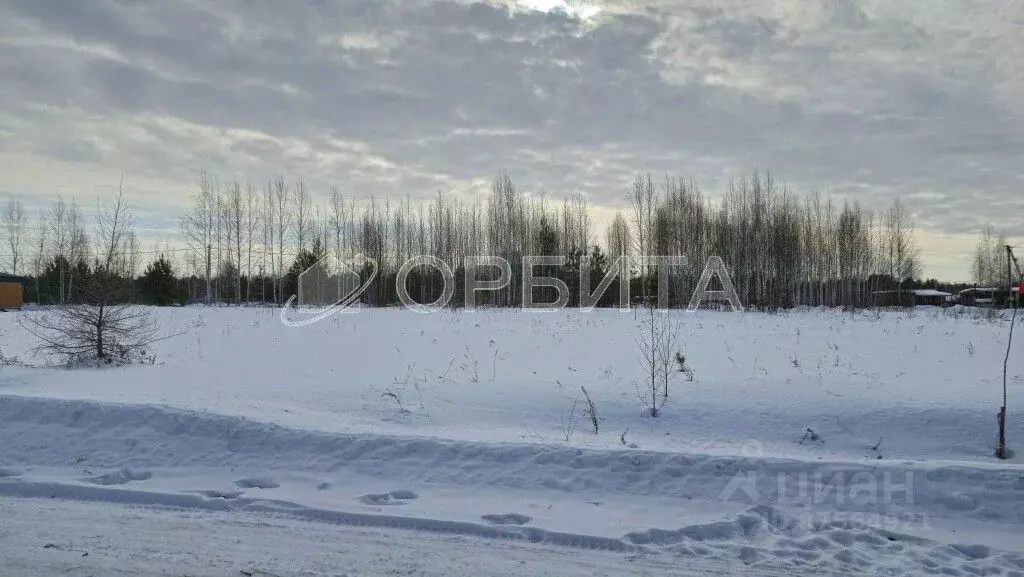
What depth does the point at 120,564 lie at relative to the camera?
13.8ft

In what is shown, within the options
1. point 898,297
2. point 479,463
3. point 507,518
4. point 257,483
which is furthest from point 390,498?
point 898,297

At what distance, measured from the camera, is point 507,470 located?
21.6 ft

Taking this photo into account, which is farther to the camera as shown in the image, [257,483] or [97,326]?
[97,326]

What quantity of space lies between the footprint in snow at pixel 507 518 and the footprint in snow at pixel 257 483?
2.28m

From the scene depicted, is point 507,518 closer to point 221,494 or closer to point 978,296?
point 221,494

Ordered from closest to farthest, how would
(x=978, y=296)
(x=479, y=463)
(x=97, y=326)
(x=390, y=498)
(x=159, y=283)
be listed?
1. (x=390, y=498)
2. (x=479, y=463)
3. (x=97, y=326)
4. (x=159, y=283)
5. (x=978, y=296)

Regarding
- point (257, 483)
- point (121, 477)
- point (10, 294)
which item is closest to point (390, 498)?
point (257, 483)

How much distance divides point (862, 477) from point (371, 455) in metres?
4.88


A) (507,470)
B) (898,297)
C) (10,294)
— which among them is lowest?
(507,470)

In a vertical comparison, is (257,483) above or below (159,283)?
below

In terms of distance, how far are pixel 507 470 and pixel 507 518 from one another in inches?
45.9

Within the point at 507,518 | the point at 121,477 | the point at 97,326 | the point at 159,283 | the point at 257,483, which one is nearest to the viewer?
the point at 507,518

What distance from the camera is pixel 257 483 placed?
6395mm

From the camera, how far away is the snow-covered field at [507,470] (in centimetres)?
464
